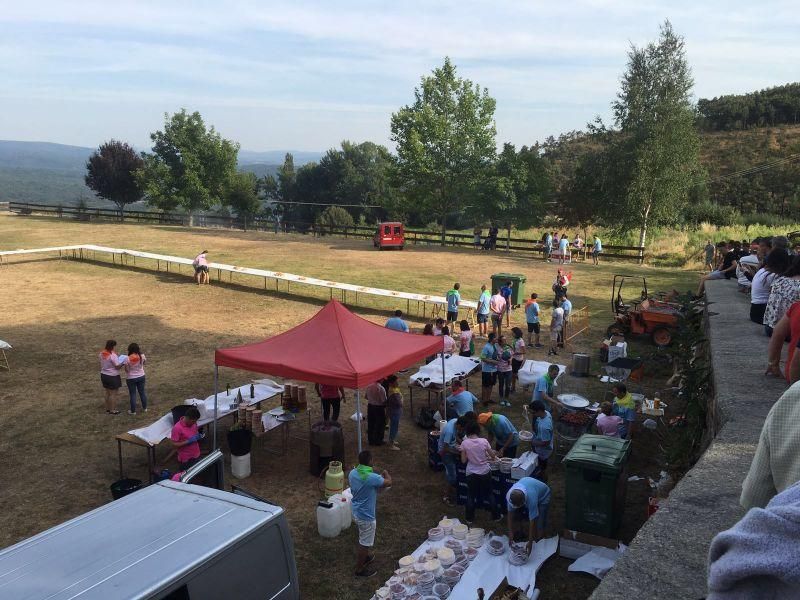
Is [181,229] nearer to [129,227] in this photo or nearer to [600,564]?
[129,227]

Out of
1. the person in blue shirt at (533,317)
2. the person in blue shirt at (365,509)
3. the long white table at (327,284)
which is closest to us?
the person in blue shirt at (365,509)

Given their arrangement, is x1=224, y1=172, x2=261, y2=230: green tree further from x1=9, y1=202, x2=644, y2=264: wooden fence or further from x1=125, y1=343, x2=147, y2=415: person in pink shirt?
x1=125, y1=343, x2=147, y2=415: person in pink shirt

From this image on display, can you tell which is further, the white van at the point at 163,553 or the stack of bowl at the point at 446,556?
Answer: the stack of bowl at the point at 446,556

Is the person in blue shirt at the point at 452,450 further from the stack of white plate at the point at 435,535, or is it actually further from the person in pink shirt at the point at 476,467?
the stack of white plate at the point at 435,535

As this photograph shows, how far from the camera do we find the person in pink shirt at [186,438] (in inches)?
348

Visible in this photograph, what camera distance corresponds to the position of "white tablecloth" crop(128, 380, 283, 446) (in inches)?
364

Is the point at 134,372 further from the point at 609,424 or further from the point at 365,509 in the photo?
the point at 609,424

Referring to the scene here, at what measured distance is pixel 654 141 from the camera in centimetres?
3494

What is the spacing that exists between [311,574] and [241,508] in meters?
2.51

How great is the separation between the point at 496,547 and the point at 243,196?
4834 centimetres

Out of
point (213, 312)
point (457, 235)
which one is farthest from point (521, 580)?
point (457, 235)

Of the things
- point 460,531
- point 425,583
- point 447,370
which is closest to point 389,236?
point 447,370

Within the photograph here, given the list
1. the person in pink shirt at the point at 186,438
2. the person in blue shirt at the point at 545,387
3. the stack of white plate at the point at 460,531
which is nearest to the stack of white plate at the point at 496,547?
the stack of white plate at the point at 460,531

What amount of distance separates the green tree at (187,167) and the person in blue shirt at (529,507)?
150 ft
